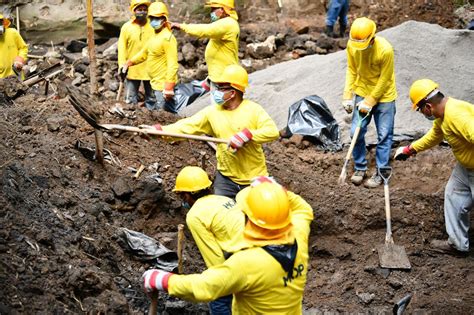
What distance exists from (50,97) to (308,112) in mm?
3622

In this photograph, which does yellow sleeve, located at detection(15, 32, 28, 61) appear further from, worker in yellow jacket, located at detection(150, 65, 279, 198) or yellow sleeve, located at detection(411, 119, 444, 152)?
yellow sleeve, located at detection(411, 119, 444, 152)

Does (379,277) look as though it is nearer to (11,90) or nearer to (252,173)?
(252,173)

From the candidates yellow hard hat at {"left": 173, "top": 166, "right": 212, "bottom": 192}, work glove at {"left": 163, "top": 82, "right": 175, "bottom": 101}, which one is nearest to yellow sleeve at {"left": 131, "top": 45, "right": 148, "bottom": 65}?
work glove at {"left": 163, "top": 82, "right": 175, "bottom": 101}

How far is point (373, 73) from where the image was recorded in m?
8.27

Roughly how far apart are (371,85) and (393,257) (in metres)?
2.12

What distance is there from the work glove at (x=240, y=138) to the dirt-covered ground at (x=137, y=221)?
53.3 inches

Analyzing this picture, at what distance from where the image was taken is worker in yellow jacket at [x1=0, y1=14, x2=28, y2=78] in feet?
32.6

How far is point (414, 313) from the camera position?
6.50m

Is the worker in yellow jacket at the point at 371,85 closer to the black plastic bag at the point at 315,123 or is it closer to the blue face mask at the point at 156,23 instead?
the black plastic bag at the point at 315,123

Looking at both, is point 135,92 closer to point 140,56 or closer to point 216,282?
point 140,56

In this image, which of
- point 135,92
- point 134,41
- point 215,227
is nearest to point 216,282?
point 215,227

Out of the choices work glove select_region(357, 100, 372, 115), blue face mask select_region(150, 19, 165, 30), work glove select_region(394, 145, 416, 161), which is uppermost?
blue face mask select_region(150, 19, 165, 30)

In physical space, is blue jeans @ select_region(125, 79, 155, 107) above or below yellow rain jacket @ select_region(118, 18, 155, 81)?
below

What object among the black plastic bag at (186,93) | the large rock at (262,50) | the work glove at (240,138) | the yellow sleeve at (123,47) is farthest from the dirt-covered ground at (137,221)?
the large rock at (262,50)
